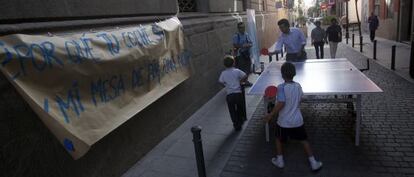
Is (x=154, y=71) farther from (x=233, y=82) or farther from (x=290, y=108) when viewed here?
(x=290, y=108)

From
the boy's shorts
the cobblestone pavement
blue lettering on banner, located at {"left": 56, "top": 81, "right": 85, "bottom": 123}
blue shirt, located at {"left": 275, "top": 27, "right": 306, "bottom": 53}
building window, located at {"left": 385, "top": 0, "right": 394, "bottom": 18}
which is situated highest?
building window, located at {"left": 385, "top": 0, "right": 394, "bottom": 18}

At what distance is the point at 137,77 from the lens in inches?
184

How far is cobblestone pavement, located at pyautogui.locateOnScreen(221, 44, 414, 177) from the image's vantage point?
415cm

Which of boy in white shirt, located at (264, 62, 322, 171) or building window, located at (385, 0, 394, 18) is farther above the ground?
building window, located at (385, 0, 394, 18)

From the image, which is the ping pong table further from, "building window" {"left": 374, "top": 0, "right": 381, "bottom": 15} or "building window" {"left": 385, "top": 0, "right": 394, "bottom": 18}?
"building window" {"left": 374, "top": 0, "right": 381, "bottom": 15}

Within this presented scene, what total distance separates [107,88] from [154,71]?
1.26m

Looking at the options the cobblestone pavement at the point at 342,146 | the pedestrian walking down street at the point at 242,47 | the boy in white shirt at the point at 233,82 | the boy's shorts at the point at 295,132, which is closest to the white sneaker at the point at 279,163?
the cobblestone pavement at the point at 342,146

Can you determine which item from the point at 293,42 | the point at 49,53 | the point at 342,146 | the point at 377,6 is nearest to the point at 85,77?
the point at 49,53

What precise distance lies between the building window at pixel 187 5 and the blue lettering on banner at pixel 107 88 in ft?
13.2

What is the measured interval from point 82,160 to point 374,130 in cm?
442

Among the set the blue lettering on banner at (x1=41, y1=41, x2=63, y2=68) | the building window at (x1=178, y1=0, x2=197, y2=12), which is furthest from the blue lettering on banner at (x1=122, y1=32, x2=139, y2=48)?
the building window at (x1=178, y1=0, x2=197, y2=12)

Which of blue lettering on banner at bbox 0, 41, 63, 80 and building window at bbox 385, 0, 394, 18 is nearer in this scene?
blue lettering on banner at bbox 0, 41, 63, 80

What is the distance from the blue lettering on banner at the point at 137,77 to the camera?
4590mm

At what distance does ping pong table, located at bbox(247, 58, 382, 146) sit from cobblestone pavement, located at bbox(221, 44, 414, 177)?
0.33 meters
